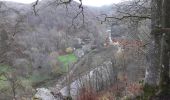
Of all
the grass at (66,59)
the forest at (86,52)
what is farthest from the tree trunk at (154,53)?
the grass at (66,59)

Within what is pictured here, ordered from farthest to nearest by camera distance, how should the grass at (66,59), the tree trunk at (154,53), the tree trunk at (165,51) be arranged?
the grass at (66,59), the tree trunk at (154,53), the tree trunk at (165,51)

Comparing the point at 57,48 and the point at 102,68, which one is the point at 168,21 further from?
the point at 57,48

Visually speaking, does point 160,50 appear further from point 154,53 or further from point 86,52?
point 86,52

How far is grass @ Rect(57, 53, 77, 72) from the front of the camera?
58.6 meters

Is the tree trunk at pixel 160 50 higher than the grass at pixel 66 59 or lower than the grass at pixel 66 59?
higher

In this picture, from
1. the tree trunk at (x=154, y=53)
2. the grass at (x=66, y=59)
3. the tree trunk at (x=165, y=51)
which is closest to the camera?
the tree trunk at (x=165, y=51)

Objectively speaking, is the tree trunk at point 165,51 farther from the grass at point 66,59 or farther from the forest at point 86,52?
the grass at point 66,59

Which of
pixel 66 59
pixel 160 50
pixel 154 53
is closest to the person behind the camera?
pixel 160 50

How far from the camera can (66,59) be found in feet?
208

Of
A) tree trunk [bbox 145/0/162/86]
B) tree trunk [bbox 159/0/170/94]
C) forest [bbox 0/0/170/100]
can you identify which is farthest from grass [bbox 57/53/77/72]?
tree trunk [bbox 159/0/170/94]

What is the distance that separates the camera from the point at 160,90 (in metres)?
5.57

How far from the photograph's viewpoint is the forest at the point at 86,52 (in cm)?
614

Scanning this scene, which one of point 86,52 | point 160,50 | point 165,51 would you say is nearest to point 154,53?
point 160,50

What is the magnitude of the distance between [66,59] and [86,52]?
398 cm
